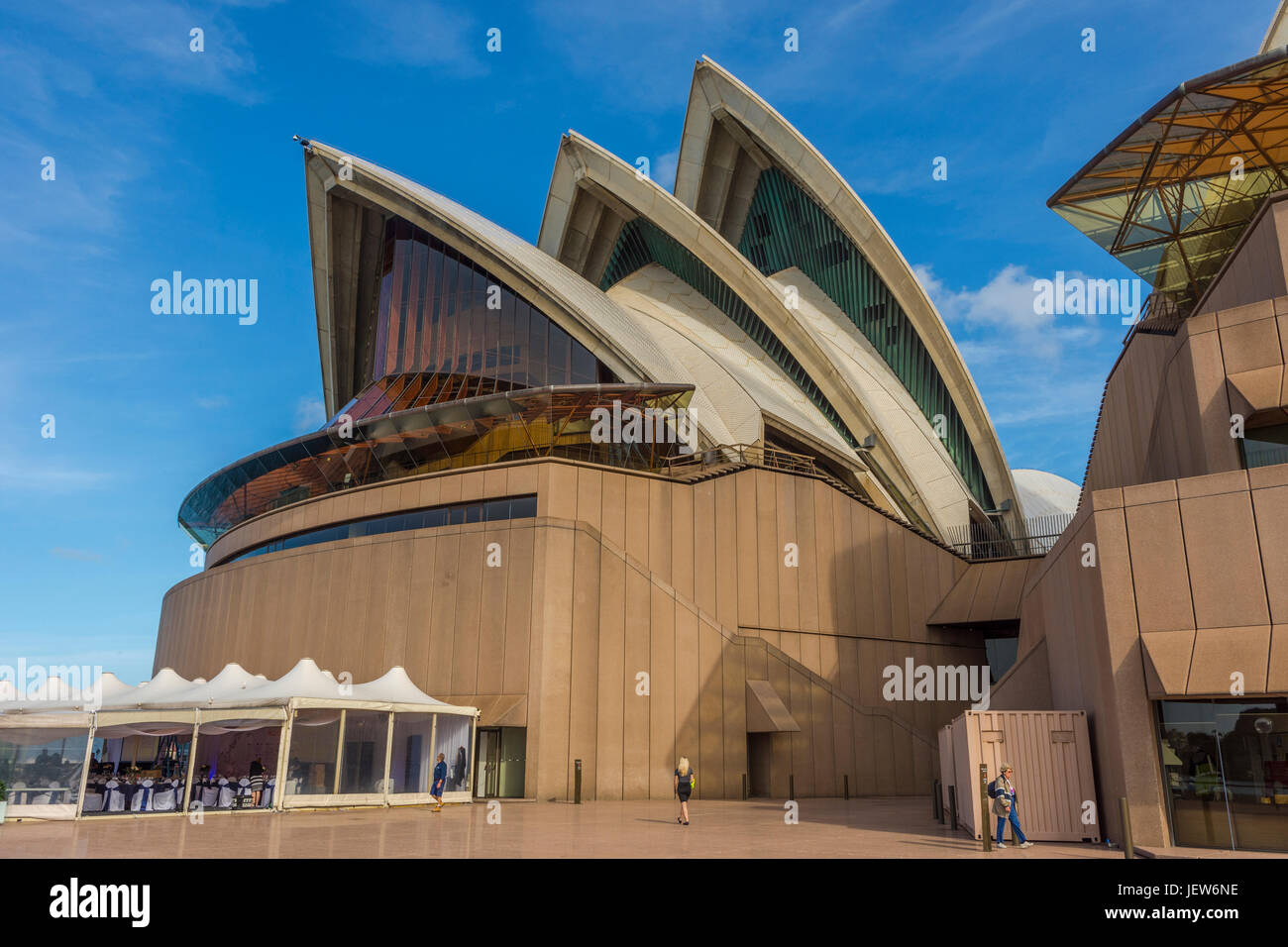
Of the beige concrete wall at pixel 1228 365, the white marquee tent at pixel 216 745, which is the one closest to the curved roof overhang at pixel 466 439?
the white marquee tent at pixel 216 745

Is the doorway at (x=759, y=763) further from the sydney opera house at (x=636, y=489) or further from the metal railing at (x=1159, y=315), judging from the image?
the metal railing at (x=1159, y=315)

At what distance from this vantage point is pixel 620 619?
74.0 ft

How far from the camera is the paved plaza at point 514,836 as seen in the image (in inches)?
397

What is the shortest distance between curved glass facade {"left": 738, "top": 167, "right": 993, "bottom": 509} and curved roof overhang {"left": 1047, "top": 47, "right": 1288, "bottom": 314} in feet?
56.2

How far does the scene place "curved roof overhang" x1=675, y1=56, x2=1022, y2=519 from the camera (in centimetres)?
3672

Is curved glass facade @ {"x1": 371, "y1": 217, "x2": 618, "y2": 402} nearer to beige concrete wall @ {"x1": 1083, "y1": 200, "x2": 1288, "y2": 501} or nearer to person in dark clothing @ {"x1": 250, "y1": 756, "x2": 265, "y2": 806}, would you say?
person in dark clothing @ {"x1": 250, "y1": 756, "x2": 265, "y2": 806}

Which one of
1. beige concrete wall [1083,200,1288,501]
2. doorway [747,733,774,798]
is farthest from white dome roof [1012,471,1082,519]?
beige concrete wall [1083,200,1288,501]

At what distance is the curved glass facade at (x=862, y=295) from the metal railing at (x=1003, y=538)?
1.84m

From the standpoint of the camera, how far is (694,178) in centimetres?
4128

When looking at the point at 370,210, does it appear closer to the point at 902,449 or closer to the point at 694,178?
the point at 694,178

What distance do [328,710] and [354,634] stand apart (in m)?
7.02

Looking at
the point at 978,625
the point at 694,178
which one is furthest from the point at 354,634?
the point at 694,178

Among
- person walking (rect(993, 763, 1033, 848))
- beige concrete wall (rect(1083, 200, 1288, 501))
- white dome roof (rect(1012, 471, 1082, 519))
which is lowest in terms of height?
person walking (rect(993, 763, 1033, 848))

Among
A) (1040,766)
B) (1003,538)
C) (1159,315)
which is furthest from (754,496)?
(1003,538)
